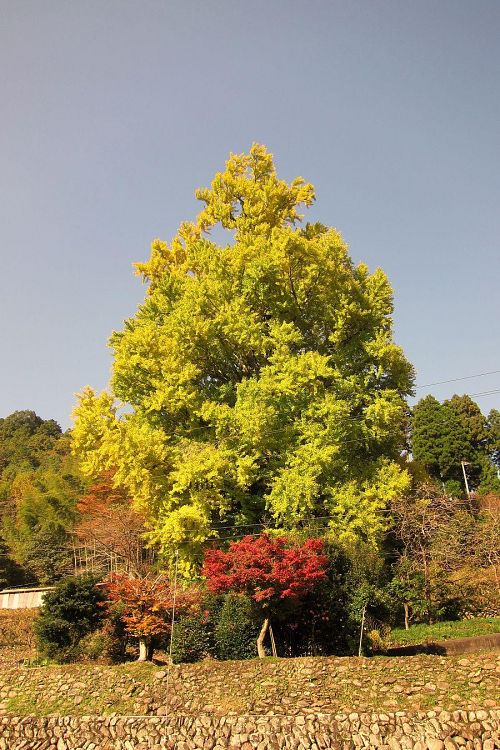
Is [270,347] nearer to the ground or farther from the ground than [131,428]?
farther from the ground

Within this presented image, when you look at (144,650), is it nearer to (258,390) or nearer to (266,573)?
(266,573)

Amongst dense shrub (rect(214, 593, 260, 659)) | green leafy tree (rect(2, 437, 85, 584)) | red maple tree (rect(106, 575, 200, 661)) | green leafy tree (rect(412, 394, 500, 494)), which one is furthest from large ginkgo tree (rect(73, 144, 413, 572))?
green leafy tree (rect(412, 394, 500, 494))

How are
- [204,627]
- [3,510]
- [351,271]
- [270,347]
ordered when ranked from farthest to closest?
[3,510]
[351,271]
[270,347]
[204,627]

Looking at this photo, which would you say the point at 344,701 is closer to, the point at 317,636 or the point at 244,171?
the point at 317,636

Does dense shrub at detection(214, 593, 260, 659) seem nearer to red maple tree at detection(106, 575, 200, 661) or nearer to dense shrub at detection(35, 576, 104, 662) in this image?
red maple tree at detection(106, 575, 200, 661)

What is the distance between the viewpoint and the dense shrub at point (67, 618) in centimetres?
1560

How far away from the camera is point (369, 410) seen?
18.7 m

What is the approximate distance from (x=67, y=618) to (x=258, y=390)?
8.34 meters

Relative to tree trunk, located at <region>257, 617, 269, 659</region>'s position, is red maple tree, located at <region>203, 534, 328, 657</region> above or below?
above

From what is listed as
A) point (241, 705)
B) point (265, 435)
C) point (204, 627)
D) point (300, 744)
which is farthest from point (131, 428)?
point (300, 744)

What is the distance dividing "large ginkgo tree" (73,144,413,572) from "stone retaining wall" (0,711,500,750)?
19.9ft

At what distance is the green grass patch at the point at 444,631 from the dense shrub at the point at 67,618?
8188 millimetres

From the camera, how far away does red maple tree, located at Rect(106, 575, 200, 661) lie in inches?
593

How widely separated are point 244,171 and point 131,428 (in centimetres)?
1065
